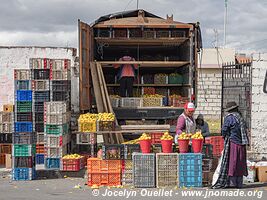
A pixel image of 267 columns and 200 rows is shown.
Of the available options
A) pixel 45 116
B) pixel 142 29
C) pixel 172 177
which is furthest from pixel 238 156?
pixel 142 29

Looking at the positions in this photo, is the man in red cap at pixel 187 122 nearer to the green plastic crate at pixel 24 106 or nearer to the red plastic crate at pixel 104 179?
the red plastic crate at pixel 104 179

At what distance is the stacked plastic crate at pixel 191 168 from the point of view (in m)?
9.47

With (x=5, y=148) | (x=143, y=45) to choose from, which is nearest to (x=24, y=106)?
(x=5, y=148)

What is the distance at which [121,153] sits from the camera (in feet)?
32.3

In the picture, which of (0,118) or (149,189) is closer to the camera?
(149,189)

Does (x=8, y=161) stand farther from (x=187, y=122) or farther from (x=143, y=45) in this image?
(x=143, y=45)

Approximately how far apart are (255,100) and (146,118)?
331cm

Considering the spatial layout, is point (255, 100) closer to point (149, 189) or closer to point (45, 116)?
point (149, 189)

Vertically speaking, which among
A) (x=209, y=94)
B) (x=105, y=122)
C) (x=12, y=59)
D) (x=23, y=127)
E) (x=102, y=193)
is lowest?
(x=102, y=193)

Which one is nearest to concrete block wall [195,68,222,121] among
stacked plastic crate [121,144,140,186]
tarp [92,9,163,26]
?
tarp [92,9,163,26]

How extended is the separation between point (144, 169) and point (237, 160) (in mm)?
1860

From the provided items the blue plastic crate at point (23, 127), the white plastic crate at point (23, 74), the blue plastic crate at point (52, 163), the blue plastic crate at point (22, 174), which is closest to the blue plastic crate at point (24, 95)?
the white plastic crate at point (23, 74)

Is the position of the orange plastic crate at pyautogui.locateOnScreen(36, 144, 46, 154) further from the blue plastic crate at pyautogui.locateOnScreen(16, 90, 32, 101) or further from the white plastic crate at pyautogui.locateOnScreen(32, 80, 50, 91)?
the white plastic crate at pyautogui.locateOnScreen(32, 80, 50, 91)

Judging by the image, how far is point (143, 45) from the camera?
1492cm
